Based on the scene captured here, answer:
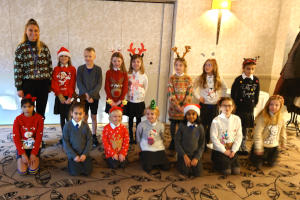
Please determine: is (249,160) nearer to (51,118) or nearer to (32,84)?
(32,84)

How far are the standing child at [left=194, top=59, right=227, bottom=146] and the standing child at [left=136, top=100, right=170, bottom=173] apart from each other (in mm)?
648

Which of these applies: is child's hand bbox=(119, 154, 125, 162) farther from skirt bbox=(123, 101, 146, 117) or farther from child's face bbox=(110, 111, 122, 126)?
skirt bbox=(123, 101, 146, 117)

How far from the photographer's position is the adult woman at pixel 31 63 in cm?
235

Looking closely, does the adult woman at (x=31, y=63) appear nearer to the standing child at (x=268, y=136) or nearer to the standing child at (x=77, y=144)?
the standing child at (x=77, y=144)

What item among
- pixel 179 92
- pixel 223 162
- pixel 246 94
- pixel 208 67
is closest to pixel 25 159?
pixel 179 92

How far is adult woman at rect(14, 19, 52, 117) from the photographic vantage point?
2.35 metres

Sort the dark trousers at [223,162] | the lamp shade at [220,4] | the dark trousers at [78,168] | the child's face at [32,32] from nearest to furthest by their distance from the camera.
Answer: the dark trousers at [78,168] → the dark trousers at [223,162] → the child's face at [32,32] → the lamp shade at [220,4]

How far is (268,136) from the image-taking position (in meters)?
2.36

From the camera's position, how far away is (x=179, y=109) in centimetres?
258

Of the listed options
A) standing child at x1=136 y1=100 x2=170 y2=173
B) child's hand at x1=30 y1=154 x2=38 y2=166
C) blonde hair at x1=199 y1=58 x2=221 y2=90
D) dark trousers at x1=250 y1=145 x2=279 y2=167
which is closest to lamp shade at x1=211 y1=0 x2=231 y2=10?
blonde hair at x1=199 y1=58 x2=221 y2=90

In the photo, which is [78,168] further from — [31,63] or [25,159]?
[31,63]

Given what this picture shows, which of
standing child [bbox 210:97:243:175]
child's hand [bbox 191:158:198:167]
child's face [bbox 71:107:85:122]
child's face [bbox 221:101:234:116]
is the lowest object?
child's hand [bbox 191:158:198:167]

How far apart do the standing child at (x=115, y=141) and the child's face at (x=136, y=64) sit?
66 cm

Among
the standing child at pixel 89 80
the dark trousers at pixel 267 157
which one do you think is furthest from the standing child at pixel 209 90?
the standing child at pixel 89 80
